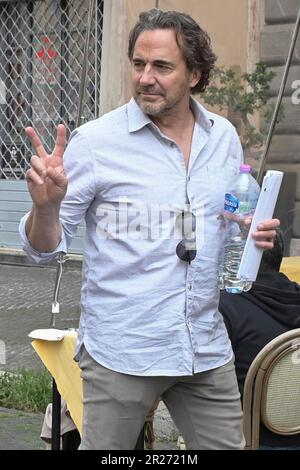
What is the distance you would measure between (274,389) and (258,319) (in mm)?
326

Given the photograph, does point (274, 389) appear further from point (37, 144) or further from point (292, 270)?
point (292, 270)

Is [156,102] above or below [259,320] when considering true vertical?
above

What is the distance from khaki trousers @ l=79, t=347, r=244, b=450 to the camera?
250 centimetres

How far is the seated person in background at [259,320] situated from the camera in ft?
10.3

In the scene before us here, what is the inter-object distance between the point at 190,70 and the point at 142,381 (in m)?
1.00

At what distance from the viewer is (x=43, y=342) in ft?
10.9

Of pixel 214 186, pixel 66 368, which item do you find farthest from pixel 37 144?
pixel 66 368

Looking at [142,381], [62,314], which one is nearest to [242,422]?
[142,381]

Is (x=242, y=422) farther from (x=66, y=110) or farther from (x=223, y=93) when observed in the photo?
(x=66, y=110)

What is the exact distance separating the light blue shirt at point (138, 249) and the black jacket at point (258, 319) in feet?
1.76

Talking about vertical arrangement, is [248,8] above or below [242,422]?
above

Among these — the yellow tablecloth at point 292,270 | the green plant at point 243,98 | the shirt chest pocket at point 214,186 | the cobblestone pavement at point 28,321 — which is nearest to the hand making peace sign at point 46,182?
the shirt chest pocket at point 214,186

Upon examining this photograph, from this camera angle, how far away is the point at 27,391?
5.14 meters

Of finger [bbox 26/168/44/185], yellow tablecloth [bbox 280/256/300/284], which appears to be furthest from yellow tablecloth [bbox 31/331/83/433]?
yellow tablecloth [bbox 280/256/300/284]
